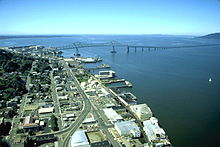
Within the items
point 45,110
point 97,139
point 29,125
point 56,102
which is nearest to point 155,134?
point 97,139

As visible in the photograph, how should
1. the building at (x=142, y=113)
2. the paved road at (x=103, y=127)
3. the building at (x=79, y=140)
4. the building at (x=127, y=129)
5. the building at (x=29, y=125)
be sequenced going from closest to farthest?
the building at (x=79, y=140)
the paved road at (x=103, y=127)
the building at (x=127, y=129)
the building at (x=29, y=125)
the building at (x=142, y=113)

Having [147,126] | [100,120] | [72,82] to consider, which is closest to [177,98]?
[147,126]

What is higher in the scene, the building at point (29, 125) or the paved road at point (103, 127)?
the building at point (29, 125)

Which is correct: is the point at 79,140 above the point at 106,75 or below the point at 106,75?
below

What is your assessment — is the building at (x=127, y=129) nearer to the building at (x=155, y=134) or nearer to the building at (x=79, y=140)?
the building at (x=155, y=134)

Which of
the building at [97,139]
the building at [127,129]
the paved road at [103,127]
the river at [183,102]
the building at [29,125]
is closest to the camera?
the building at [97,139]

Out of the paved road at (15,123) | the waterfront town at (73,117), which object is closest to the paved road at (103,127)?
the waterfront town at (73,117)

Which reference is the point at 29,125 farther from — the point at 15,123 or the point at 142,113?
the point at 142,113
